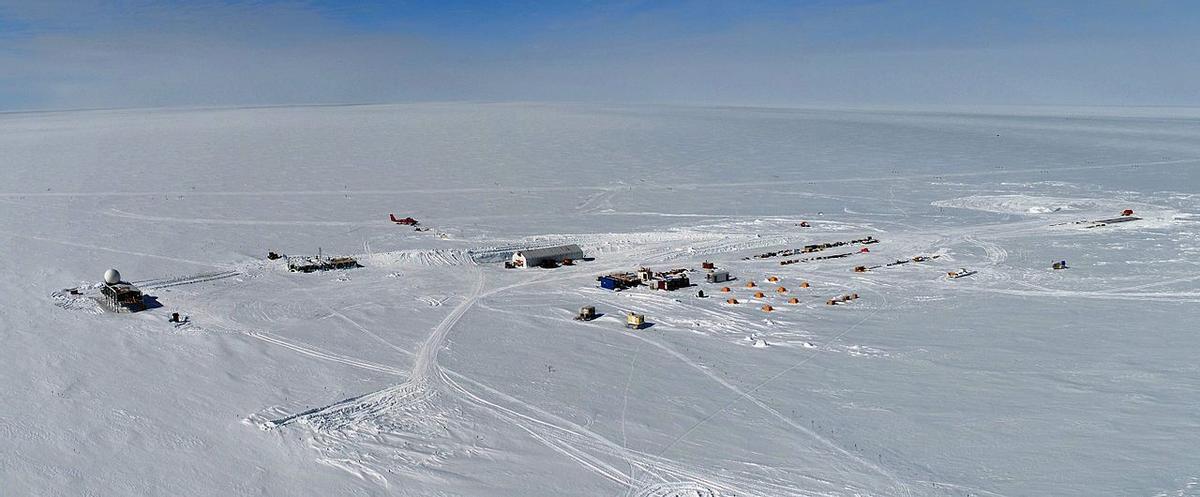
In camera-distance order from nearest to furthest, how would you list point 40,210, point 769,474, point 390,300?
point 769,474
point 390,300
point 40,210

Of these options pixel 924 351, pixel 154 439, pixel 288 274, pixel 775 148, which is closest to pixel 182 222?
pixel 288 274

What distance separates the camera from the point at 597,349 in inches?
772

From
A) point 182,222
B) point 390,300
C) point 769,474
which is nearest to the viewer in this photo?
point 769,474

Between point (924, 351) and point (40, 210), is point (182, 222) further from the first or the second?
point (924, 351)

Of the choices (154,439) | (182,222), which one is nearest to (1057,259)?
(154,439)

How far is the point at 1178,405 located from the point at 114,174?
53.3 metres

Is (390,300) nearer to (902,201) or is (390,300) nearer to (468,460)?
(468,460)

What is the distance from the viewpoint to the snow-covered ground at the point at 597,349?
13625 mm

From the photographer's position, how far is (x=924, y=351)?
1922 cm

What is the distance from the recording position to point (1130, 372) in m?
17.6

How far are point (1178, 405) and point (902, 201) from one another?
2779 cm

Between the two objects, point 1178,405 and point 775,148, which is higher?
point 775,148

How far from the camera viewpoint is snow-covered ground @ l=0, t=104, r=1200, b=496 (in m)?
13.6

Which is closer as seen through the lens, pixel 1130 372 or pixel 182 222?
pixel 1130 372
